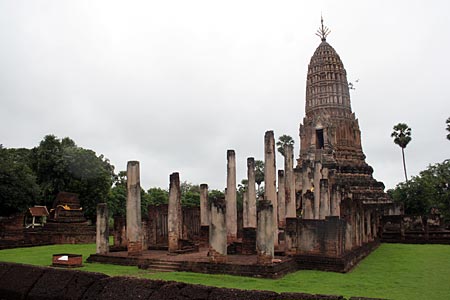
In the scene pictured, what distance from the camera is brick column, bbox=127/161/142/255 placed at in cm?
1560

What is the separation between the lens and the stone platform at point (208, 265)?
1230 centimetres

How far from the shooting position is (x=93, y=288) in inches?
298

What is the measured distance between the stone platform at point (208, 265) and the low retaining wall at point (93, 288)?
18.8ft

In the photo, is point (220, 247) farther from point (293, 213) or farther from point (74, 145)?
point (74, 145)

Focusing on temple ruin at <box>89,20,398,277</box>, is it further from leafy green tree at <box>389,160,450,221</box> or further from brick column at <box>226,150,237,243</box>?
leafy green tree at <box>389,160,450,221</box>

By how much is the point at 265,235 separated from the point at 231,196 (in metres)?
6.20

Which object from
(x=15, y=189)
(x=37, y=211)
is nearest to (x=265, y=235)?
(x=15, y=189)

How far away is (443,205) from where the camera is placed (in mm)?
30438

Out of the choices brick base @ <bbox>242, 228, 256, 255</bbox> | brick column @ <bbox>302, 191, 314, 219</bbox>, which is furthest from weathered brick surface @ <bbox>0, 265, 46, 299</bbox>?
brick column @ <bbox>302, 191, 314, 219</bbox>

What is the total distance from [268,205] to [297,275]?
8.09 feet

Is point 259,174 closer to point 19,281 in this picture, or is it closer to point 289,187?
point 289,187

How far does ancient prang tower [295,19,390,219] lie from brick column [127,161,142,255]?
61.1 feet


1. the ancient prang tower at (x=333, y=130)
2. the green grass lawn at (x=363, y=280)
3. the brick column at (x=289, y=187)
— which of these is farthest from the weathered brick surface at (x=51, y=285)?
the ancient prang tower at (x=333, y=130)

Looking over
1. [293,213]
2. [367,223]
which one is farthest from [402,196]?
[293,213]
